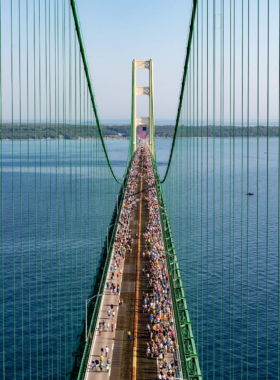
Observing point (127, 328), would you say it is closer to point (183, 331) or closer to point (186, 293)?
point (183, 331)

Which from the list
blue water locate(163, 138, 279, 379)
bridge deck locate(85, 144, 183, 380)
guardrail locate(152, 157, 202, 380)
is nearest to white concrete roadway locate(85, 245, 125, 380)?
bridge deck locate(85, 144, 183, 380)

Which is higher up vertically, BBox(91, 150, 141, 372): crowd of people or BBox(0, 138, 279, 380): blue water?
BBox(91, 150, 141, 372): crowd of people

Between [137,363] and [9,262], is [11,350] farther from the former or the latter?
[9,262]

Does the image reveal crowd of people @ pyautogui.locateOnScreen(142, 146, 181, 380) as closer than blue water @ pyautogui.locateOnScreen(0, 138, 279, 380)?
Yes

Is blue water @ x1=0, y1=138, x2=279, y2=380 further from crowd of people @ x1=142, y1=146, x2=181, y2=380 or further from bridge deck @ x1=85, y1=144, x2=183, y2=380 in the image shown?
bridge deck @ x1=85, y1=144, x2=183, y2=380

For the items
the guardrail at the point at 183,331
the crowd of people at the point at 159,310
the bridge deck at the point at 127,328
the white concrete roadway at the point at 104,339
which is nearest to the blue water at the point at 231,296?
the guardrail at the point at 183,331

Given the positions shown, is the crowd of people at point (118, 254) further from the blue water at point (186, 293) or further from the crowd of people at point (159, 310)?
the blue water at point (186, 293)
